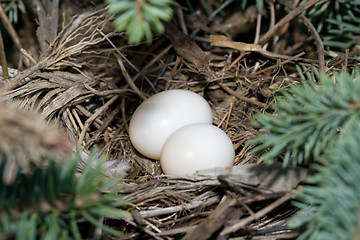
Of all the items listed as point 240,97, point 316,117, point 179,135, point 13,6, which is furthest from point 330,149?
point 13,6

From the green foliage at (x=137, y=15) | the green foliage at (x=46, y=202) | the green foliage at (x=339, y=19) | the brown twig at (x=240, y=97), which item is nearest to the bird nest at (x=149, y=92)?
the brown twig at (x=240, y=97)

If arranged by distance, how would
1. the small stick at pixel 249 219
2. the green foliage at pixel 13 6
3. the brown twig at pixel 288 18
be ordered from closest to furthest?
the small stick at pixel 249 219 < the brown twig at pixel 288 18 < the green foliage at pixel 13 6

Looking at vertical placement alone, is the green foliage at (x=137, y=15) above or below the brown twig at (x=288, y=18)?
above

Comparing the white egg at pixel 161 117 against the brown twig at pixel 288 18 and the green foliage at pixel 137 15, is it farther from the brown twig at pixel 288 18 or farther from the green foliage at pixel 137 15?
the green foliage at pixel 137 15

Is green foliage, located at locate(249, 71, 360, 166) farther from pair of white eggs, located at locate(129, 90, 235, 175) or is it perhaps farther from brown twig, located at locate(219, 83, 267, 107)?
brown twig, located at locate(219, 83, 267, 107)

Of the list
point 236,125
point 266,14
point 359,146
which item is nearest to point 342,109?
point 359,146

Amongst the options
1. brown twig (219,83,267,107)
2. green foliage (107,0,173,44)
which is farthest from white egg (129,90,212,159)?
green foliage (107,0,173,44)

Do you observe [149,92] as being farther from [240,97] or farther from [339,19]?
[339,19]
